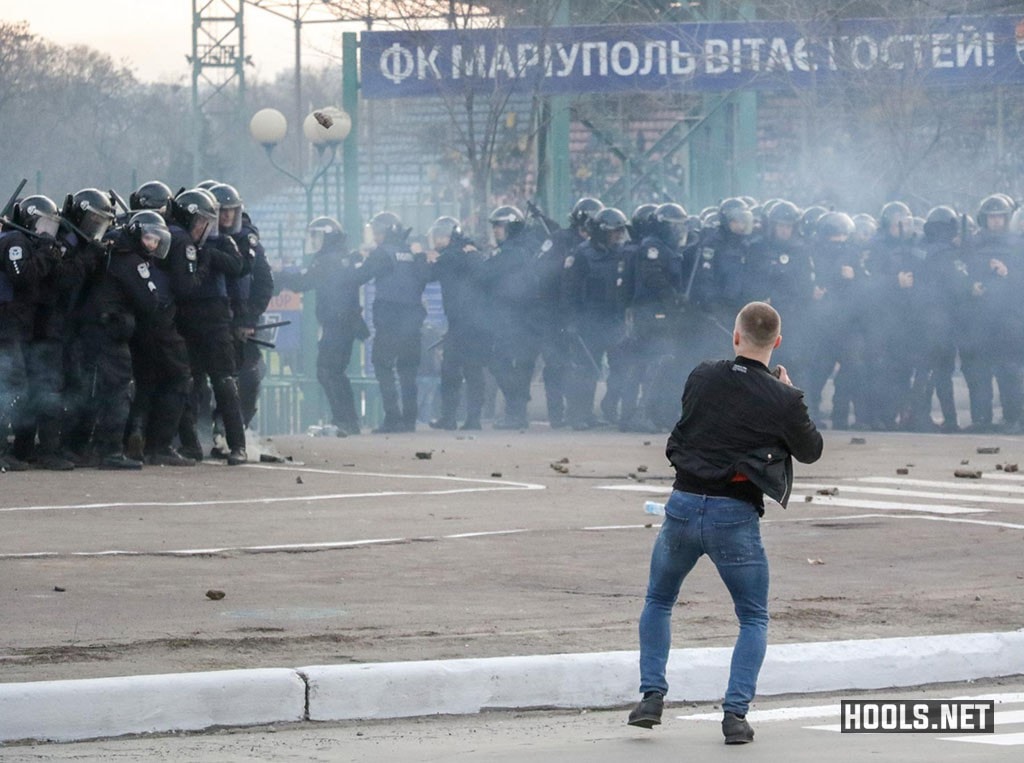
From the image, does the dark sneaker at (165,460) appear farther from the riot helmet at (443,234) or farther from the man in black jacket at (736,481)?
the man in black jacket at (736,481)

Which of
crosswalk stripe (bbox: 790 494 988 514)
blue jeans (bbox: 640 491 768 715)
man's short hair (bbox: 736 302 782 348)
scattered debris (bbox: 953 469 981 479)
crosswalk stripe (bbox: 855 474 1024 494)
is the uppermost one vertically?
man's short hair (bbox: 736 302 782 348)

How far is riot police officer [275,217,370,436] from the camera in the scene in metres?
23.8

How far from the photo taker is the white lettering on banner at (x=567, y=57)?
105 feet

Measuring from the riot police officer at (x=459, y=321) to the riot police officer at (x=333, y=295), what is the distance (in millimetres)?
1040

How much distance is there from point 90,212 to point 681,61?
626 inches

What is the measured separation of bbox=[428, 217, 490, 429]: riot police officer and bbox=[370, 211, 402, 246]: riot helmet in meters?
0.60

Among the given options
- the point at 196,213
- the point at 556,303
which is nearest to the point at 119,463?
the point at 196,213

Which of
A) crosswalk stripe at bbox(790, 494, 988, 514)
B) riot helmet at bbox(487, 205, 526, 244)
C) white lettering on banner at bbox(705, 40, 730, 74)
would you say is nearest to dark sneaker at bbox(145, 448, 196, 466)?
crosswalk stripe at bbox(790, 494, 988, 514)

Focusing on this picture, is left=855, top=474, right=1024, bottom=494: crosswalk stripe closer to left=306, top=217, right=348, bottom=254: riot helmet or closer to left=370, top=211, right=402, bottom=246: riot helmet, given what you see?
left=370, top=211, right=402, bottom=246: riot helmet

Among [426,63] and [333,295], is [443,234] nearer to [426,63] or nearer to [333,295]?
[333,295]

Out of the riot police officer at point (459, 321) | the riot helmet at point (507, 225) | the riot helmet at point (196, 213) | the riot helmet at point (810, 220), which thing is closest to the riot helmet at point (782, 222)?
the riot helmet at point (810, 220)

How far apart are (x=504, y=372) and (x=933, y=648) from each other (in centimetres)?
1609

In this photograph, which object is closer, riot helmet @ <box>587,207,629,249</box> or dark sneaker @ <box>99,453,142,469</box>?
dark sneaker @ <box>99,453,142,469</box>

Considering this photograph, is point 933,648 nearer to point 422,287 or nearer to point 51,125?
point 422,287
